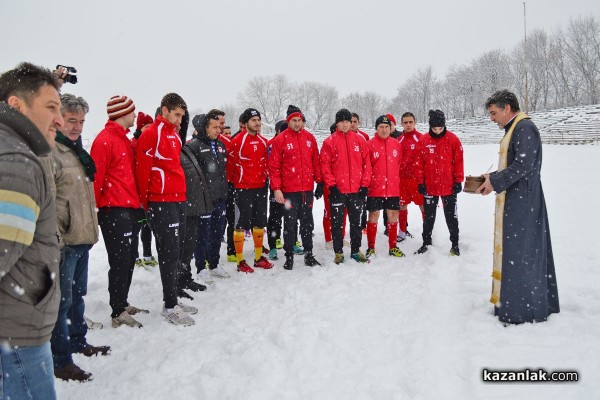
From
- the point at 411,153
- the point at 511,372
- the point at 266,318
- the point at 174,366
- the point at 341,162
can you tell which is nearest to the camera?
the point at 511,372

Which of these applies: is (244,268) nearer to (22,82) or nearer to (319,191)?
(319,191)

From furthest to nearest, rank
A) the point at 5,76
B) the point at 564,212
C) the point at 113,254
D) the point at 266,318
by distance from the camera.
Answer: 1. the point at 564,212
2. the point at 266,318
3. the point at 113,254
4. the point at 5,76

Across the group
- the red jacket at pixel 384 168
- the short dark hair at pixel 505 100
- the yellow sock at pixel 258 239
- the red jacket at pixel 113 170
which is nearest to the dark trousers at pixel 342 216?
the red jacket at pixel 384 168

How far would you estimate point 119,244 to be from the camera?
13.0ft

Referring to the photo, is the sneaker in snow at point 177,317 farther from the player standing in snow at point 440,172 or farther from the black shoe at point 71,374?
the player standing in snow at point 440,172

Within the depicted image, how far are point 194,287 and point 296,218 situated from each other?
1.93 meters

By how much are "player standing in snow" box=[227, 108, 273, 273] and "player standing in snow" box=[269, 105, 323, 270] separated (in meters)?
0.24

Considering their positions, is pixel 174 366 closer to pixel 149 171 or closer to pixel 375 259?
pixel 149 171

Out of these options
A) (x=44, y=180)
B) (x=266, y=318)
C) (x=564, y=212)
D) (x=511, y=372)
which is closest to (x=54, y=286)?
(x=44, y=180)

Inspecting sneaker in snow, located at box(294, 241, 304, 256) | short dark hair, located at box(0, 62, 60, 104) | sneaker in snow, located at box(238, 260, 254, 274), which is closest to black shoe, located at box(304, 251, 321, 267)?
sneaker in snow, located at box(294, 241, 304, 256)

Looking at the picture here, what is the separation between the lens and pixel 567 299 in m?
4.20

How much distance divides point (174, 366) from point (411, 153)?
19.5 feet

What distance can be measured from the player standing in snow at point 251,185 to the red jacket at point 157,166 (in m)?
2.06

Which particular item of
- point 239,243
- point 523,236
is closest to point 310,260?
point 239,243
